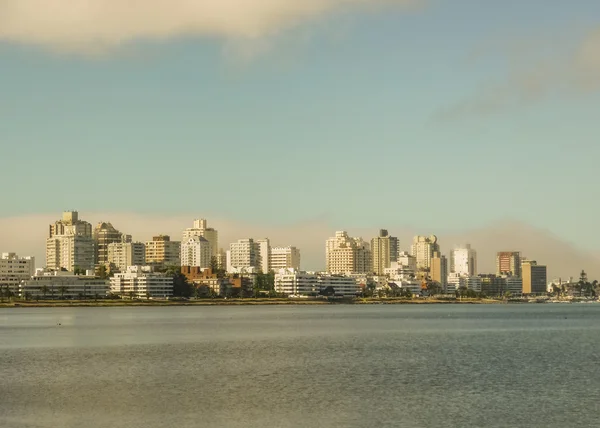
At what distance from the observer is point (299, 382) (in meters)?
58.2

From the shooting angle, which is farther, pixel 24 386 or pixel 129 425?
pixel 24 386

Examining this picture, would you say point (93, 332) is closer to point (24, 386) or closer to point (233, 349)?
point (233, 349)

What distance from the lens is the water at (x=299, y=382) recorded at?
44531 mm

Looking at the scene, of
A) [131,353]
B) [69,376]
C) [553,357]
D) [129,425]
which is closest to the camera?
[129,425]

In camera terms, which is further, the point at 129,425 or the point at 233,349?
the point at 233,349

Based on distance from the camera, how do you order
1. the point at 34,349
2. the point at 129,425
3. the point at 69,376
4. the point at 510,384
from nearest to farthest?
the point at 129,425, the point at 510,384, the point at 69,376, the point at 34,349

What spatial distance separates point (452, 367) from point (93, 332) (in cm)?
5910

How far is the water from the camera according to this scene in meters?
44.5

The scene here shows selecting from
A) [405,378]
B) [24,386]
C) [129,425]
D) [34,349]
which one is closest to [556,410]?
[405,378]

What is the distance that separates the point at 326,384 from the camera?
2242 inches

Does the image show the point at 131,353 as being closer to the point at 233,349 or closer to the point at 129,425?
the point at 233,349

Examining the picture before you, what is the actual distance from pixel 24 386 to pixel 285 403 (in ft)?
56.1

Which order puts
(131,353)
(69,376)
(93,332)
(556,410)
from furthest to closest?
(93,332)
(131,353)
(69,376)
(556,410)

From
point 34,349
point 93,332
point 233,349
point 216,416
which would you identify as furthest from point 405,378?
point 93,332
